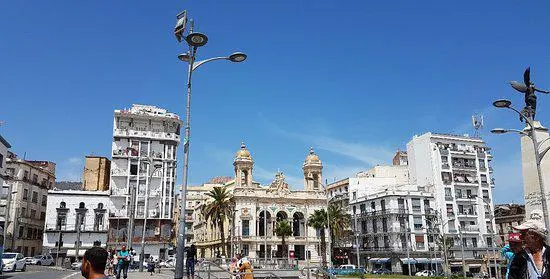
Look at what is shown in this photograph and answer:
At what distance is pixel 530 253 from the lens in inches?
203

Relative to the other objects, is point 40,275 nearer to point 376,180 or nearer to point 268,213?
point 268,213

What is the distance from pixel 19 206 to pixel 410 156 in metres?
64.4

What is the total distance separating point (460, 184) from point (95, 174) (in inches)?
2372

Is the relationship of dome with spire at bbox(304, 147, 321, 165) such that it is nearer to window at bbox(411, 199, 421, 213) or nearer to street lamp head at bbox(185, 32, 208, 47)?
window at bbox(411, 199, 421, 213)

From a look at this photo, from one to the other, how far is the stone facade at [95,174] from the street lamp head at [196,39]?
68281 millimetres

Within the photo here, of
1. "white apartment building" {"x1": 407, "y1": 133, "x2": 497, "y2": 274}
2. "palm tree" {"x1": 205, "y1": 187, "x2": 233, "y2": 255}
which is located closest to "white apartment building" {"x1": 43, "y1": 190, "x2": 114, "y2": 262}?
"palm tree" {"x1": 205, "y1": 187, "x2": 233, "y2": 255}

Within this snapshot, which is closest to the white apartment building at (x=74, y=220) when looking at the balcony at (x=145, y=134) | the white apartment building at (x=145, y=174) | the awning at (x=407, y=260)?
the white apartment building at (x=145, y=174)

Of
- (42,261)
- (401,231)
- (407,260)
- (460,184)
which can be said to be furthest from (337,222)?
(42,261)

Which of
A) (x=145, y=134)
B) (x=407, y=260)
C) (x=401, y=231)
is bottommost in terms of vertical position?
(x=407, y=260)

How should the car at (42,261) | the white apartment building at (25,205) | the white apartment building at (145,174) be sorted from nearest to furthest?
the car at (42,261)
the white apartment building at (25,205)
the white apartment building at (145,174)

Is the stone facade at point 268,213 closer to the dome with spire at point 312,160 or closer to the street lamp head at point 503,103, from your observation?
the dome with spire at point 312,160

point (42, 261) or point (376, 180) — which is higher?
point (376, 180)

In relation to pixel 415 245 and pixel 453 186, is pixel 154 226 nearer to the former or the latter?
pixel 415 245

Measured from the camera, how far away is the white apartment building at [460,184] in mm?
76688
